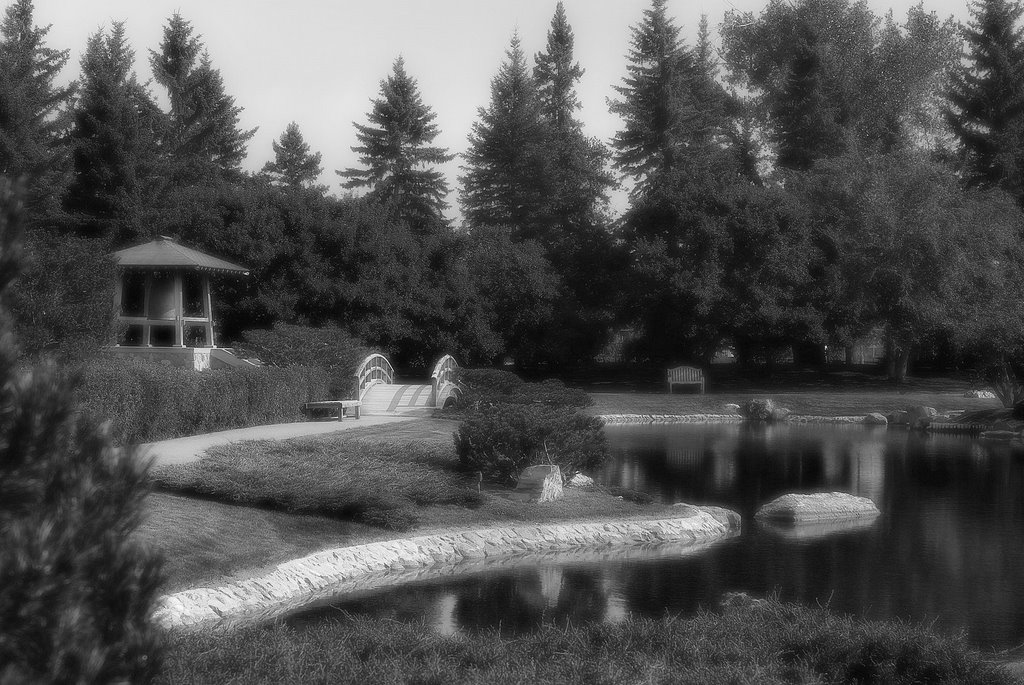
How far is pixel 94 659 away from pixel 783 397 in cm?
3707

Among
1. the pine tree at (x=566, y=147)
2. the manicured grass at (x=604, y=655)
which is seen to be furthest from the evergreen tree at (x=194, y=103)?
the manicured grass at (x=604, y=655)

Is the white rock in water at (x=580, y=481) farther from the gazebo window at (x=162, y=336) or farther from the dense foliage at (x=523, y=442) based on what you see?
the gazebo window at (x=162, y=336)

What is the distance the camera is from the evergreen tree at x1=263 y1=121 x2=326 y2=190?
67.9 metres

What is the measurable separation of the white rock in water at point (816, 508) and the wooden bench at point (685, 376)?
24.1 metres

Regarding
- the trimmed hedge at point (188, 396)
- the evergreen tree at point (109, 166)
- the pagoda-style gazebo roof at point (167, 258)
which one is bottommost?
the trimmed hedge at point (188, 396)

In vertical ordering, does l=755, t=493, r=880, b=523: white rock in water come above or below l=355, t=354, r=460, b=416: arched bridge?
below

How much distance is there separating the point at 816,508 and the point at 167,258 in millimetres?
18797

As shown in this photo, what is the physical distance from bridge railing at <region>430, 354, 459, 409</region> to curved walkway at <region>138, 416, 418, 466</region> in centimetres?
386

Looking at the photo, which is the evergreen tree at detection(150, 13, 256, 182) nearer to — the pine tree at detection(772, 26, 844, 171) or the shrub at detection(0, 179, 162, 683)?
the pine tree at detection(772, 26, 844, 171)

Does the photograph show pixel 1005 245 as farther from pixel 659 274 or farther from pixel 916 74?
pixel 916 74

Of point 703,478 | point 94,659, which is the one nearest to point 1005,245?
point 703,478

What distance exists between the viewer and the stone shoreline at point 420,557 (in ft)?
32.7

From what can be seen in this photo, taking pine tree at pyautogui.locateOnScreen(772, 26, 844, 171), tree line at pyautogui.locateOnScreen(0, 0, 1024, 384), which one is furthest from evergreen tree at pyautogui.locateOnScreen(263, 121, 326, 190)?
pine tree at pyautogui.locateOnScreen(772, 26, 844, 171)

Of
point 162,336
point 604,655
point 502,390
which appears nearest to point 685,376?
point 502,390
